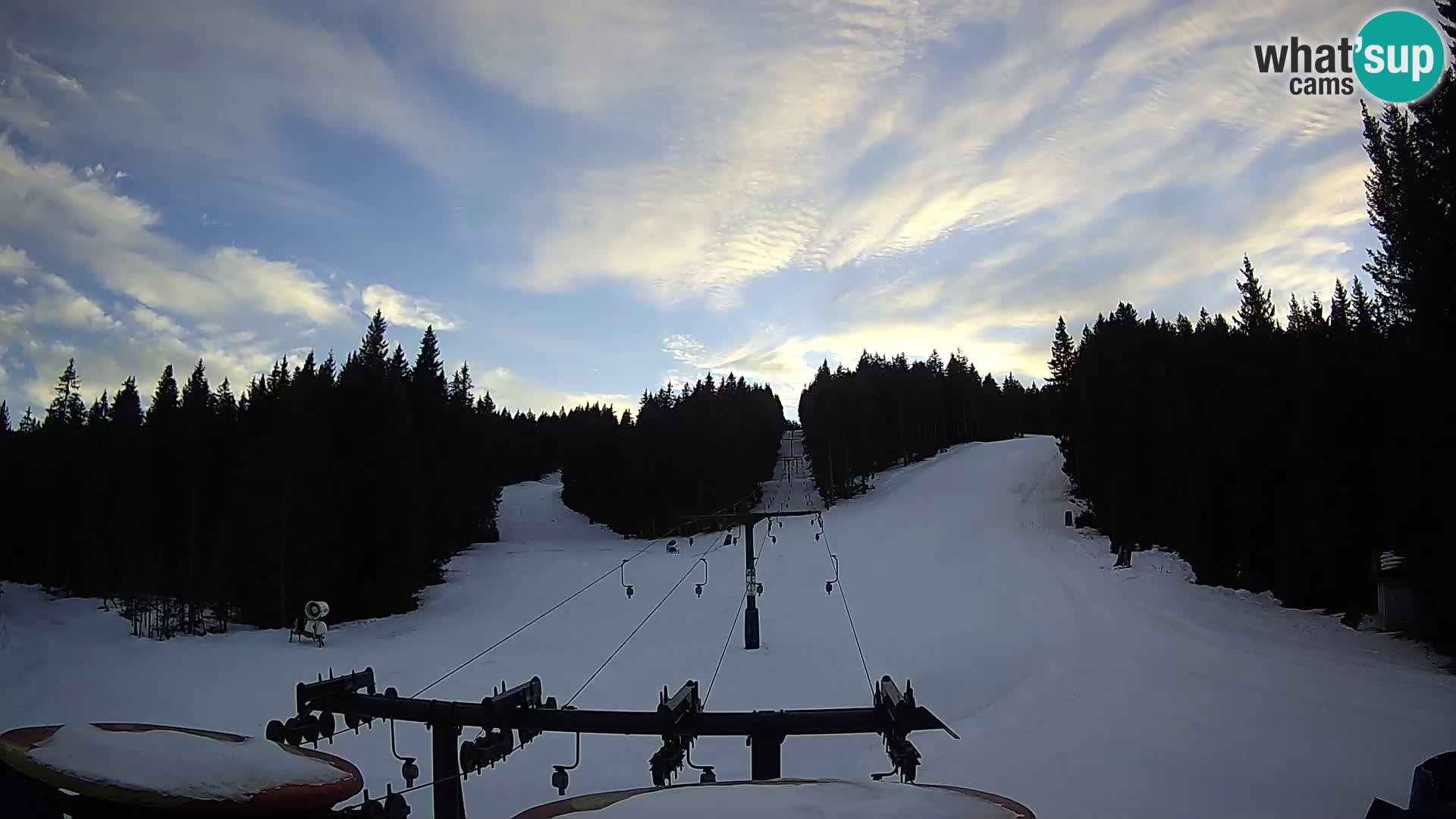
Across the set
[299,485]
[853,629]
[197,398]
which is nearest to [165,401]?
[197,398]

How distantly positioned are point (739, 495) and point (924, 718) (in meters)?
63.3

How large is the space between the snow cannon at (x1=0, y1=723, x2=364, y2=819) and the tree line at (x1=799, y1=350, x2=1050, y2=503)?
6388 cm

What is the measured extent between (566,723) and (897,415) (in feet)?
273

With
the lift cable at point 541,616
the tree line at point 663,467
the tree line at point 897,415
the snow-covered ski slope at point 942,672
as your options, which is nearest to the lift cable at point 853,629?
the snow-covered ski slope at point 942,672

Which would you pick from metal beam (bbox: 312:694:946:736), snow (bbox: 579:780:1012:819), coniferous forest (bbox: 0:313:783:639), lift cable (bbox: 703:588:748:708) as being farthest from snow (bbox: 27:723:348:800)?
coniferous forest (bbox: 0:313:783:639)

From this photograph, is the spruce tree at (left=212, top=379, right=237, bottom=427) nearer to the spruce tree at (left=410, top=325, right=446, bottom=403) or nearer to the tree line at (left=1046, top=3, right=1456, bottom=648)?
the spruce tree at (left=410, top=325, right=446, bottom=403)

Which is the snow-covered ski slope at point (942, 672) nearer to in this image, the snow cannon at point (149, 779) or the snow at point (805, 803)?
the snow cannon at point (149, 779)

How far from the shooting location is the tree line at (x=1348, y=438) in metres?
14.8

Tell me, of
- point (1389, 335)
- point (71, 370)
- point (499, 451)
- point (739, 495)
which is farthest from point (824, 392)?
point (71, 370)

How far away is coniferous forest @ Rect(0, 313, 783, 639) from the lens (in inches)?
1233

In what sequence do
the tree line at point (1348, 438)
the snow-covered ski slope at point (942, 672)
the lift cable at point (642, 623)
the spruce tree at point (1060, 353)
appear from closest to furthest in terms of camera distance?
1. the snow-covered ski slope at point (942, 672)
2. the tree line at point (1348, 438)
3. the lift cable at point (642, 623)
4. the spruce tree at point (1060, 353)

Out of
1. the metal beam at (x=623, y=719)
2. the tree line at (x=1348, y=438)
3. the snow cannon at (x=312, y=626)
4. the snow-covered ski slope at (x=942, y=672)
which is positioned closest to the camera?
the metal beam at (x=623, y=719)

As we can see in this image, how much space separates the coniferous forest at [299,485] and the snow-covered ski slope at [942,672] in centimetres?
268

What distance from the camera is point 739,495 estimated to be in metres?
69.2
